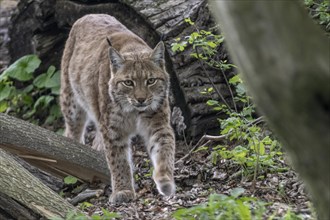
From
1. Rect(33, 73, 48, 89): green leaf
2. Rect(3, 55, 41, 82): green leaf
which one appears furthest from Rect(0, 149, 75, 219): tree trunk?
Rect(33, 73, 48, 89): green leaf

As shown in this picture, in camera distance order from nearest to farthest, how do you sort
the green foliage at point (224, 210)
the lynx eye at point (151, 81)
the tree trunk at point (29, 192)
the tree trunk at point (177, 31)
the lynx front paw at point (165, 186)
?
the green foliage at point (224, 210) → the tree trunk at point (29, 192) → the lynx front paw at point (165, 186) → the lynx eye at point (151, 81) → the tree trunk at point (177, 31)

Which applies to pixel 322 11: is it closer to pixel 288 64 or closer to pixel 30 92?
pixel 288 64

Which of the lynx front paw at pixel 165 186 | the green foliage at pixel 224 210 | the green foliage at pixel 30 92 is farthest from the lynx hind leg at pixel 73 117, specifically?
the green foliage at pixel 224 210

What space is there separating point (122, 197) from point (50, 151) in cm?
86

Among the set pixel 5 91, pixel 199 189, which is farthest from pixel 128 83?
pixel 5 91

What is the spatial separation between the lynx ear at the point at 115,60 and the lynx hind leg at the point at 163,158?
2.18ft

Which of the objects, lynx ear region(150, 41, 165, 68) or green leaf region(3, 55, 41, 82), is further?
green leaf region(3, 55, 41, 82)

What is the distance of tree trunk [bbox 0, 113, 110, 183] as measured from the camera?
7.04m

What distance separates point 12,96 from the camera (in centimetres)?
1056

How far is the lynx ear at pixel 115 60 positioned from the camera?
7148mm

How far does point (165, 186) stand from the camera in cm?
664

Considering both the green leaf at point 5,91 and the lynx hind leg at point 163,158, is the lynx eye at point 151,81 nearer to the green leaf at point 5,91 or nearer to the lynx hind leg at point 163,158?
the lynx hind leg at point 163,158

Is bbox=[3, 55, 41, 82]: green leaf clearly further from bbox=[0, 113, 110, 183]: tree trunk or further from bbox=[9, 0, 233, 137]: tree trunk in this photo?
Answer: bbox=[0, 113, 110, 183]: tree trunk

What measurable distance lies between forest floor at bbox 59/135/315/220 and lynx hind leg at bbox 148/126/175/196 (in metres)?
0.10
